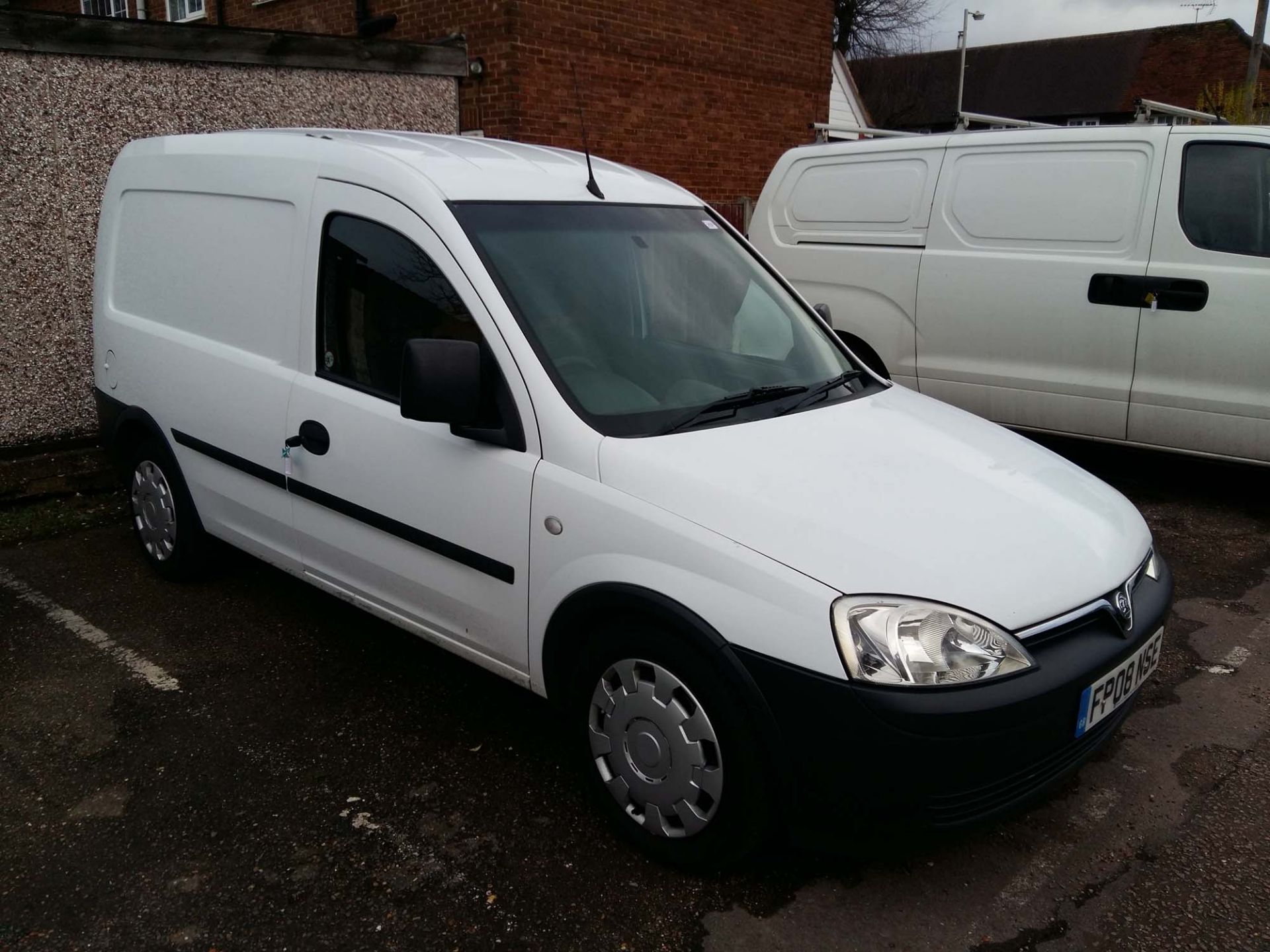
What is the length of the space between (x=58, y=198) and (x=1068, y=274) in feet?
19.6

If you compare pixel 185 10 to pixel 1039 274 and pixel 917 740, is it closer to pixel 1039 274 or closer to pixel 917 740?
pixel 1039 274

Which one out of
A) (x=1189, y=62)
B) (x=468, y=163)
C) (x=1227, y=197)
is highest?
(x=1189, y=62)

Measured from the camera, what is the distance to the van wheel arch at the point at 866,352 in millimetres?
6993

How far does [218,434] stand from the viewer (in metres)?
4.23

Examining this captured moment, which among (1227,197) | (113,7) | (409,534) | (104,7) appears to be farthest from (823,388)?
(104,7)

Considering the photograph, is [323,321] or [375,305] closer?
[375,305]

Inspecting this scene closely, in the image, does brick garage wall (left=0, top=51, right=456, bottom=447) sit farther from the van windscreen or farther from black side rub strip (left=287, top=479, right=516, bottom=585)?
the van windscreen

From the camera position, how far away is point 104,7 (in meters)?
17.7

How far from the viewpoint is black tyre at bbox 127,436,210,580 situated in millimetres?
4656

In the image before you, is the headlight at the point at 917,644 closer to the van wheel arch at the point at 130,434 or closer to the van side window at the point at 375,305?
the van side window at the point at 375,305

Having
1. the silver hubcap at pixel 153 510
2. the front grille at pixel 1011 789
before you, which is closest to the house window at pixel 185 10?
the silver hubcap at pixel 153 510

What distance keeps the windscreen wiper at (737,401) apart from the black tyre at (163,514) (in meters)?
2.53

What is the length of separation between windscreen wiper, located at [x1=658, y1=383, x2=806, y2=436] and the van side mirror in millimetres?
558

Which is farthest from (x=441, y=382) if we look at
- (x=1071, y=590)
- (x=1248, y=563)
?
(x=1248, y=563)
